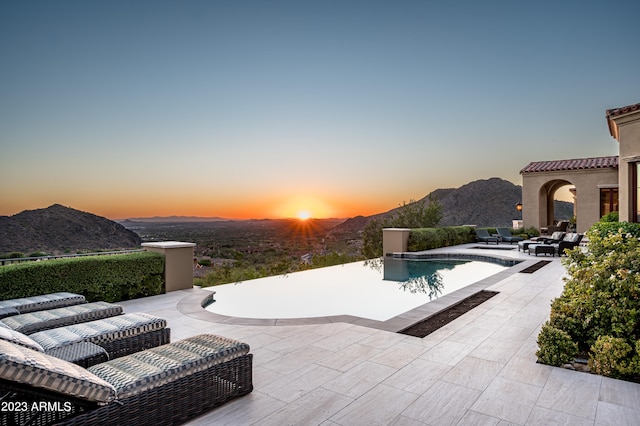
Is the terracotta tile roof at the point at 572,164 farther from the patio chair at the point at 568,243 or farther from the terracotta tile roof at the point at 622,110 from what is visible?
the terracotta tile roof at the point at 622,110

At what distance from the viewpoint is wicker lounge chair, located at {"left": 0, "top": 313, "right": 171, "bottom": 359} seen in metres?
3.20

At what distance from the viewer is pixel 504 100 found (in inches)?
569

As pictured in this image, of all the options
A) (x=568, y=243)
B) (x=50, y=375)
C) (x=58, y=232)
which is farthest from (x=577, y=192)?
(x=58, y=232)

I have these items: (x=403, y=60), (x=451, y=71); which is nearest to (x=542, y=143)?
(x=451, y=71)

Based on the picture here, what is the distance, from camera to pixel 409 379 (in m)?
3.32

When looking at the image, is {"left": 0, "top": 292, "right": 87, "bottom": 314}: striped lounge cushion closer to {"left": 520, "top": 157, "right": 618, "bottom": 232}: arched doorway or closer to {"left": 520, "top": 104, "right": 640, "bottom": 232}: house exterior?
{"left": 520, "top": 104, "right": 640, "bottom": 232}: house exterior

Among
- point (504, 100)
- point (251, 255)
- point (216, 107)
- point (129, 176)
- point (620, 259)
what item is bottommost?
point (251, 255)

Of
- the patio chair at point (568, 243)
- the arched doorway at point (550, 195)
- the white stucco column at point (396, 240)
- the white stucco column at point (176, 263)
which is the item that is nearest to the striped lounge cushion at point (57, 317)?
the white stucco column at point (176, 263)

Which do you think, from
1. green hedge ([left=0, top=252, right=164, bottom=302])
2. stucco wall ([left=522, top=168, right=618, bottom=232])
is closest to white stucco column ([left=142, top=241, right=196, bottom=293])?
green hedge ([left=0, top=252, right=164, bottom=302])

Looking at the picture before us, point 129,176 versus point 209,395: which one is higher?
point 129,176

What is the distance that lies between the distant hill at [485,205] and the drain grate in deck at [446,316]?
33668 mm

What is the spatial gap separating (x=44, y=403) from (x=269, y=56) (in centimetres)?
1097

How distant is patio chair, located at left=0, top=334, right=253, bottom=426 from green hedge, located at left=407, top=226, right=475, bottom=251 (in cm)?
1250

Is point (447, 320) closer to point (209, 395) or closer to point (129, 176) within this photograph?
point (209, 395)
